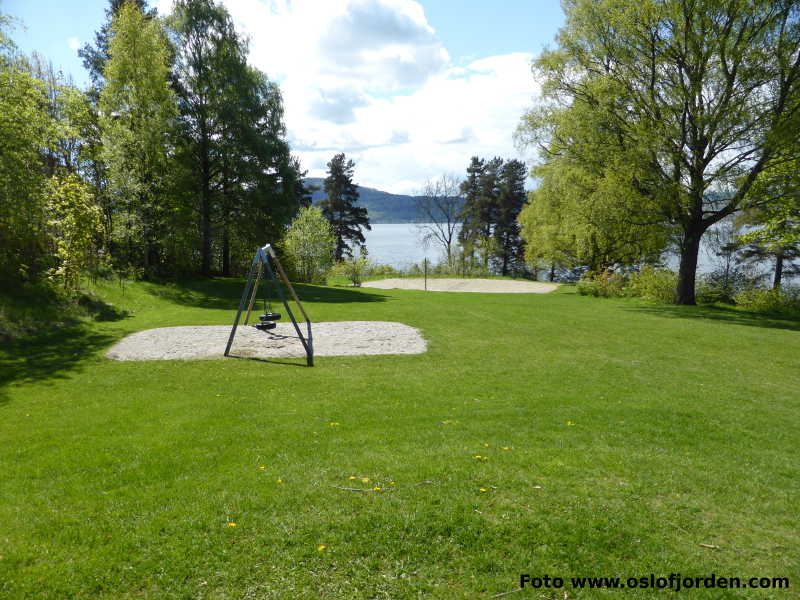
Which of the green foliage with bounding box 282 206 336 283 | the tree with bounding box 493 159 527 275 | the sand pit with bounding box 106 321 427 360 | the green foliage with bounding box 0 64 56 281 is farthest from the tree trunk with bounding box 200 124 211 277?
the tree with bounding box 493 159 527 275

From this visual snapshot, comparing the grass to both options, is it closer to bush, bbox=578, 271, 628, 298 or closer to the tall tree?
bush, bbox=578, 271, 628, 298

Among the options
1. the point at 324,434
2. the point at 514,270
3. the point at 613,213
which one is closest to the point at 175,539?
the point at 324,434

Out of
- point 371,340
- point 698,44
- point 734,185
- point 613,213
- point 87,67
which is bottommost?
point 371,340

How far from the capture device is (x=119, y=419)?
684cm

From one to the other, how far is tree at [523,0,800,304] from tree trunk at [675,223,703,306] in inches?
1.8

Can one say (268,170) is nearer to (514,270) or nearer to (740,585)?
(740,585)

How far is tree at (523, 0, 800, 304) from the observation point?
18.2 meters

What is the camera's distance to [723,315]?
1878cm

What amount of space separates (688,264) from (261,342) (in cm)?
1922

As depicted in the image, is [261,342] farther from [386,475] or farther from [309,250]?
[309,250]

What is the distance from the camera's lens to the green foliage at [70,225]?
→ 14.8 metres

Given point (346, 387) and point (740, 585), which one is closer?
point (740, 585)

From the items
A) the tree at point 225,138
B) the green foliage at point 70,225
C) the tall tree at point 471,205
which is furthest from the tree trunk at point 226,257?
the tall tree at point 471,205

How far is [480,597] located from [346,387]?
5.49 m
